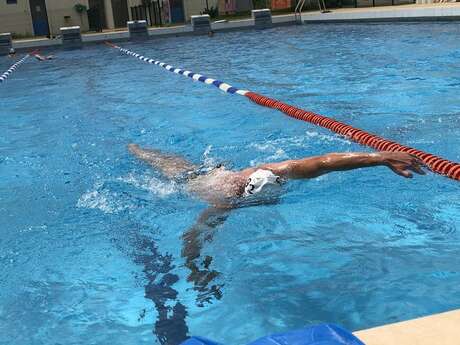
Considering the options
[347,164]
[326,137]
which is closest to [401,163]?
[347,164]

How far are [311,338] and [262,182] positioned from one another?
7.12 feet

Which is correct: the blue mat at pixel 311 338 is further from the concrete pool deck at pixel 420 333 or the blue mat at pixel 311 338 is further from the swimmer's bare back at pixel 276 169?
the swimmer's bare back at pixel 276 169

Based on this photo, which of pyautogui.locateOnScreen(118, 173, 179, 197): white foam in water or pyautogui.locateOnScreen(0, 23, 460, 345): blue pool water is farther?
pyautogui.locateOnScreen(118, 173, 179, 197): white foam in water

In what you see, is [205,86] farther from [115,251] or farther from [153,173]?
[115,251]

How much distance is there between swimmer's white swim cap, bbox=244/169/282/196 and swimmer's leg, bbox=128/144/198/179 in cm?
117

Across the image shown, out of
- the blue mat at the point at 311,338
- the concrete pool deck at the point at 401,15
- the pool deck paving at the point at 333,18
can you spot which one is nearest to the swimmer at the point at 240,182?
the blue mat at the point at 311,338

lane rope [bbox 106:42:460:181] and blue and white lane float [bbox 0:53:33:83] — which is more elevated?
blue and white lane float [bbox 0:53:33:83]

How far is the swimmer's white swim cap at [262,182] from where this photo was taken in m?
3.61

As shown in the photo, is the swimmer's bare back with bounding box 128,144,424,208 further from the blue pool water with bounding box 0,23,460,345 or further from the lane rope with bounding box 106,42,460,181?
the lane rope with bounding box 106,42,460,181

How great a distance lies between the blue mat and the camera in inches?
58.7

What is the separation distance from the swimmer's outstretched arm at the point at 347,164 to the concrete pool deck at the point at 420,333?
1070mm

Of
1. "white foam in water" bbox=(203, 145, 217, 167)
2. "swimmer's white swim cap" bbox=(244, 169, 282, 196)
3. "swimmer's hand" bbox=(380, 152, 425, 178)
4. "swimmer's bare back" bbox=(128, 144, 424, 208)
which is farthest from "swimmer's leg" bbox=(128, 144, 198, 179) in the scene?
"swimmer's hand" bbox=(380, 152, 425, 178)

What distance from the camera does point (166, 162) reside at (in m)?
5.20

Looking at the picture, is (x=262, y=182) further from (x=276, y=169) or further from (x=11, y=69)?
Answer: (x=11, y=69)
